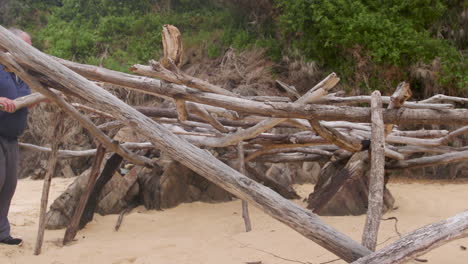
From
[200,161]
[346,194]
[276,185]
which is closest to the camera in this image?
[200,161]

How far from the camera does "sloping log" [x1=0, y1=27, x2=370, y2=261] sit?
2152mm

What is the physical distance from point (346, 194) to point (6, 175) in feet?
10.3

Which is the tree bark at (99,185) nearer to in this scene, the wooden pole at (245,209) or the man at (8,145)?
the man at (8,145)

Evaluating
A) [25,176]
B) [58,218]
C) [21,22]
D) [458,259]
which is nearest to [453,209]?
[458,259]

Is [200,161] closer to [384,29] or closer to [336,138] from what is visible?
[336,138]

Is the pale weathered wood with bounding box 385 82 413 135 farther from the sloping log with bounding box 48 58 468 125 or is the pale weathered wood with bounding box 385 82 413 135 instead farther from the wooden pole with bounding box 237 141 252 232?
the wooden pole with bounding box 237 141 252 232

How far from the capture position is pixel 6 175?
4008 millimetres

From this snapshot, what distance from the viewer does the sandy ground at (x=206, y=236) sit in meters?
3.28

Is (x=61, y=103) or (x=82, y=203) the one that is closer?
(x=61, y=103)

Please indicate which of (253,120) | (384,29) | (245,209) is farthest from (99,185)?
(384,29)

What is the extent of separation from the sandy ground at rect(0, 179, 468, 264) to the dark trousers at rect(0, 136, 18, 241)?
254 mm

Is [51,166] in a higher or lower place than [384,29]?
lower

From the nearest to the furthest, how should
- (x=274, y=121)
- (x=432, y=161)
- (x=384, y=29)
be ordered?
(x=274, y=121) → (x=432, y=161) → (x=384, y=29)

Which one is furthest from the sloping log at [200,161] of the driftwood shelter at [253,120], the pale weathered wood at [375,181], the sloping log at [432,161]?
the sloping log at [432,161]
